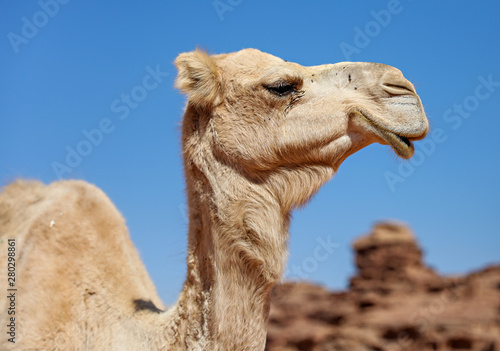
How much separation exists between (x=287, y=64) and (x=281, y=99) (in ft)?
0.84

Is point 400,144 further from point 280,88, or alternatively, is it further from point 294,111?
point 280,88

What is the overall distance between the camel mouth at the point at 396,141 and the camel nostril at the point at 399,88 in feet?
0.66

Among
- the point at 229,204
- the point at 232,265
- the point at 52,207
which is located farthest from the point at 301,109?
the point at 52,207

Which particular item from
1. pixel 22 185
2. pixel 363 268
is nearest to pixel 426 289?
pixel 363 268

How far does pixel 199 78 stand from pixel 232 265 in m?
1.16

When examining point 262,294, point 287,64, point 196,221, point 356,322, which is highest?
point 356,322

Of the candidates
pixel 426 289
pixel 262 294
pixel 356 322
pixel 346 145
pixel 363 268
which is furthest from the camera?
pixel 363 268

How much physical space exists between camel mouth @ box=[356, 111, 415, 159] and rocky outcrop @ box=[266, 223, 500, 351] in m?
21.3

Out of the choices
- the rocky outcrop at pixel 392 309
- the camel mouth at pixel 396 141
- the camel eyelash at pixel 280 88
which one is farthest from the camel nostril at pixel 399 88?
the rocky outcrop at pixel 392 309

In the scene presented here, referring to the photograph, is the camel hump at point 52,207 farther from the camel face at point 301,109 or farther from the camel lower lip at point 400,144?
the camel lower lip at point 400,144

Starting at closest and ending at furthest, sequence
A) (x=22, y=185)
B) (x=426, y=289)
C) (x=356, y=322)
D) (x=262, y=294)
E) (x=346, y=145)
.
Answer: (x=262, y=294) → (x=346, y=145) → (x=22, y=185) → (x=356, y=322) → (x=426, y=289)

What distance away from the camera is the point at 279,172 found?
10.9 ft

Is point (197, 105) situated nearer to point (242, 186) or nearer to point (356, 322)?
point (242, 186)

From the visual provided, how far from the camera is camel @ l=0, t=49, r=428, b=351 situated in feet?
10.2
